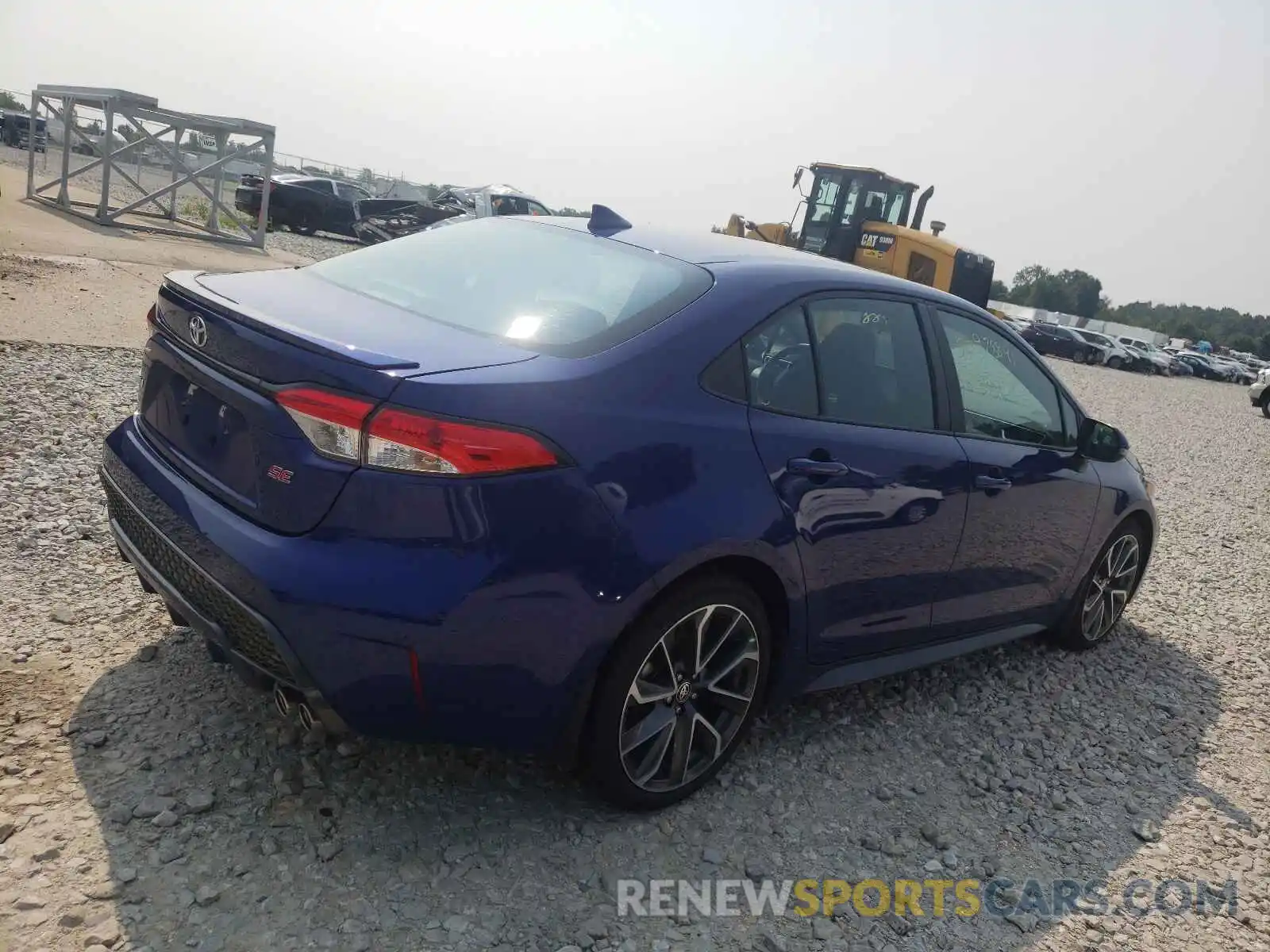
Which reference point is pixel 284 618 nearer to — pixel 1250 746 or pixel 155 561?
pixel 155 561

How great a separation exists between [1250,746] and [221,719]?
13.4ft

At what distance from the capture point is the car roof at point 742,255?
3283mm

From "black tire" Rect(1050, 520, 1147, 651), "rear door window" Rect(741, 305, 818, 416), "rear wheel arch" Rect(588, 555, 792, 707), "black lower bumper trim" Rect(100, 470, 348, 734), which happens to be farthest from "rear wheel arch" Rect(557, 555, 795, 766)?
"black tire" Rect(1050, 520, 1147, 651)

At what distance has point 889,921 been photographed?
9.18 feet

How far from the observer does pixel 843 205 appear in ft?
65.6

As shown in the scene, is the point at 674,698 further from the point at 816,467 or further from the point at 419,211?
the point at 419,211

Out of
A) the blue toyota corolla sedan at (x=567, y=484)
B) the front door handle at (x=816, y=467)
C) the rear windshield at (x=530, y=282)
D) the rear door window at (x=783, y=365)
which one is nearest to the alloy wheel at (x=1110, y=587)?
the blue toyota corolla sedan at (x=567, y=484)

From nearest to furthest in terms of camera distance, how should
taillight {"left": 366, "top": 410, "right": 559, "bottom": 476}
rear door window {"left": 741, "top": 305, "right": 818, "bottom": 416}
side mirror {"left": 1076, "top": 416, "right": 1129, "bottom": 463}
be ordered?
taillight {"left": 366, "top": 410, "right": 559, "bottom": 476} → rear door window {"left": 741, "top": 305, "right": 818, "bottom": 416} → side mirror {"left": 1076, "top": 416, "right": 1129, "bottom": 463}

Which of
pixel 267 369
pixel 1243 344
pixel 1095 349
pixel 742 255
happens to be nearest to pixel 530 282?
pixel 742 255

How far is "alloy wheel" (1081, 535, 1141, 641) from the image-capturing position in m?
4.88

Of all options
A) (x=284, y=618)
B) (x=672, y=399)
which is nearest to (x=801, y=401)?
(x=672, y=399)

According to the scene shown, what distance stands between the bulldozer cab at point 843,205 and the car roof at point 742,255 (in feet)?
54.5

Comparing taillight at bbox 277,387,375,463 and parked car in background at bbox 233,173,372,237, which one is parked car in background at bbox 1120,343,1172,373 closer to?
parked car in background at bbox 233,173,372,237

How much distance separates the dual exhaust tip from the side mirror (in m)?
3.39
